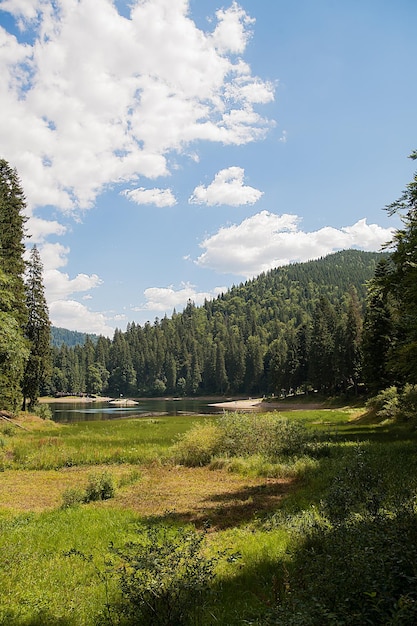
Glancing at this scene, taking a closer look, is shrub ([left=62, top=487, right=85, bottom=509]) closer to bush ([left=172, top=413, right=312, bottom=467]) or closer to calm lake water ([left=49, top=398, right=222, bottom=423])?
bush ([left=172, top=413, right=312, bottom=467])

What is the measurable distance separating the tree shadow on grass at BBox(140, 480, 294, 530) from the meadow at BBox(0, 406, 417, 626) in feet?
0.20

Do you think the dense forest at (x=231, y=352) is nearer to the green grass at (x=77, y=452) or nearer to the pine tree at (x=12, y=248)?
the pine tree at (x=12, y=248)

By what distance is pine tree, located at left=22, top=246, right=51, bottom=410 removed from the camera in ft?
161

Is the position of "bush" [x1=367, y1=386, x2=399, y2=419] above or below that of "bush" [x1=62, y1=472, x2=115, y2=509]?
above

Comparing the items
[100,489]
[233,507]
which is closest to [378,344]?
[233,507]

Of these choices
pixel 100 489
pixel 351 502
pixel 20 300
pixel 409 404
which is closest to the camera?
pixel 351 502

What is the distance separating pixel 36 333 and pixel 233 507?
1682 inches

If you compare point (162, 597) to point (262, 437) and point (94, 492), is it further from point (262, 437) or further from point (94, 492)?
point (262, 437)

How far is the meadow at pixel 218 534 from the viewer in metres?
5.85

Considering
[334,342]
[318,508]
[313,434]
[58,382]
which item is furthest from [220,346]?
[318,508]

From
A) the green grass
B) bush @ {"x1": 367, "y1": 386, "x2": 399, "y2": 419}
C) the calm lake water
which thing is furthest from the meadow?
the calm lake water

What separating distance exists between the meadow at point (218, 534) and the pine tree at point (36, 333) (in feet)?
85.7

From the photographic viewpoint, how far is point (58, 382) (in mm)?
162000

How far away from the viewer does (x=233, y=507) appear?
13688mm
